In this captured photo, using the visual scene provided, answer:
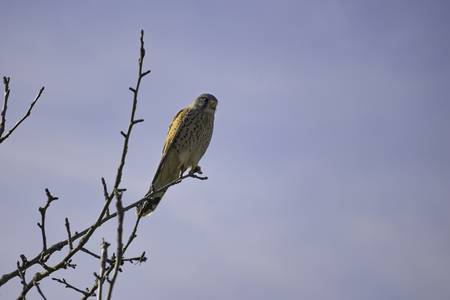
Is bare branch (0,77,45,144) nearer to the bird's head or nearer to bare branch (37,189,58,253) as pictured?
bare branch (37,189,58,253)

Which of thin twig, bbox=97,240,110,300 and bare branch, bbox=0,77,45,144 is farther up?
bare branch, bbox=0,77,45,144

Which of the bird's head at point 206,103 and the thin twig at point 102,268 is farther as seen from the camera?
the bird's head at point 206,103

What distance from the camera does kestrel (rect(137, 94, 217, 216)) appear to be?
22.6 ft

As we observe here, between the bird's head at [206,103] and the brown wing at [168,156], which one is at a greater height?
the bird's head at [206,103]

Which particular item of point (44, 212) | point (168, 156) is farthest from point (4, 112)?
point (168, 156)

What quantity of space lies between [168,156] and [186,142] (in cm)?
32

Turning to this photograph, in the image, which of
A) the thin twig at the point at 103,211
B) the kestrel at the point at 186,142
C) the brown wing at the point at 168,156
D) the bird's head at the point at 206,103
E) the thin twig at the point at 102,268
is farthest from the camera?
the bird's head at the point at 206,103

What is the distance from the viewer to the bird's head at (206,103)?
295 inches

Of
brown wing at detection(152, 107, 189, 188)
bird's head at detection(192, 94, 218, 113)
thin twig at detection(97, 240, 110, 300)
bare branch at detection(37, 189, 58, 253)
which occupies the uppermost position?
bird's head at detection(192, 94, 218, 113)

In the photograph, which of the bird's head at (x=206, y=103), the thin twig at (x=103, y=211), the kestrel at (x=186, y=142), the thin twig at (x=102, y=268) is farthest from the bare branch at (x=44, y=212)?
the bird's head at (x=206, y=103)

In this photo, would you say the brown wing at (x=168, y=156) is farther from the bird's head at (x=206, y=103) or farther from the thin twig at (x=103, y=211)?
the thin twig at (x=103, y=211)

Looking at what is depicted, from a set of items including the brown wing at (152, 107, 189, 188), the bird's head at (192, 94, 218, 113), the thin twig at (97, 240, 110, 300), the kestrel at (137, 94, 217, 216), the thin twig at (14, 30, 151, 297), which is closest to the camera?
the thin twig at (97, 240, 110, 300)

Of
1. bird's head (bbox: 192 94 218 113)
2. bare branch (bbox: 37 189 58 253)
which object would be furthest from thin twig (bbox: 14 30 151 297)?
bird's head (bbox: 192 94 218 113)

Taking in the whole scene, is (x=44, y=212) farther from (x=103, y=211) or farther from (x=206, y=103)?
(x=206, y=103)
